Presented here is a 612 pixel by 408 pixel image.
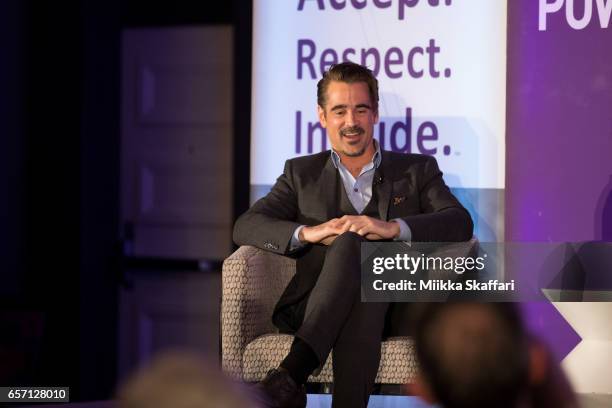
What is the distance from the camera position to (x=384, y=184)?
396cm

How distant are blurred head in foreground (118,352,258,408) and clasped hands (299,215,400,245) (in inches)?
91.2

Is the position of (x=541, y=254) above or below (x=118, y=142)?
below

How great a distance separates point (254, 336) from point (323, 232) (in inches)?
18.2

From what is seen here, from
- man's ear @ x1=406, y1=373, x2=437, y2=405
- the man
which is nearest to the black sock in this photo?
the man

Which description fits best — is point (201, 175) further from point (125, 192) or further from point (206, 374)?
point (206, 374)

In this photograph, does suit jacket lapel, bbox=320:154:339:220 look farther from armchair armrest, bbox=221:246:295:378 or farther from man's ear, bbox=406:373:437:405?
man's ear, bbox=406:373:437:405

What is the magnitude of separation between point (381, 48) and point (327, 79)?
2.34ft

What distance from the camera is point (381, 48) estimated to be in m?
4.68

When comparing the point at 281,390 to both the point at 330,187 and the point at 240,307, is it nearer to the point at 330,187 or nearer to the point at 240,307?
the point at 240,307

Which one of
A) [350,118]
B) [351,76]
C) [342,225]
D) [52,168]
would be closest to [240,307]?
[342,225]

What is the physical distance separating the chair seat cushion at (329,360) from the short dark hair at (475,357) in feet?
7.12

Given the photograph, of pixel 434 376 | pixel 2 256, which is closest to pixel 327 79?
pixel 2 256

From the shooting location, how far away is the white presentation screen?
457 cm

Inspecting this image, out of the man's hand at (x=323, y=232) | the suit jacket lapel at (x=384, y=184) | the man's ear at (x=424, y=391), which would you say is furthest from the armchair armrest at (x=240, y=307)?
the man's ear at (x=424, y=391)
